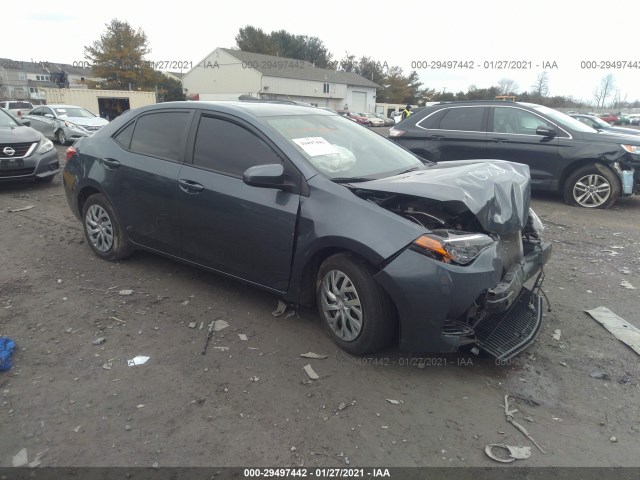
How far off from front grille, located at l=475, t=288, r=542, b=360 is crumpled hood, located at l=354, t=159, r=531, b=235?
61cm

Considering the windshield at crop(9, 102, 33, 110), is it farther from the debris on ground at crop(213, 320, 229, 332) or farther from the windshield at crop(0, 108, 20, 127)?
the debris on ground at crop(213, 320, 229, 332)

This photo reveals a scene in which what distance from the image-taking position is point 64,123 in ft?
51.6

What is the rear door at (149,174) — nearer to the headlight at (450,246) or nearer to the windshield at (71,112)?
the headlight at (450,246)

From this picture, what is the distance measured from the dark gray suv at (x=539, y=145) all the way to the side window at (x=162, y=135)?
5624 millimetres

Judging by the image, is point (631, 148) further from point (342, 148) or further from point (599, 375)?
point (342, 148)

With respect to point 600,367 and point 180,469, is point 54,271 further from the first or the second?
point 600,367

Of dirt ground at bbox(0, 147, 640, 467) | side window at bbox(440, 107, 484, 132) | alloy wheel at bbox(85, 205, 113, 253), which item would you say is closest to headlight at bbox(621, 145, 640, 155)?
side window at bbox(440, 107, 484, 132)

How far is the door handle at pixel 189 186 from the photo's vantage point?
152 inches

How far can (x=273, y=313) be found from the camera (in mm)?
→ 3926

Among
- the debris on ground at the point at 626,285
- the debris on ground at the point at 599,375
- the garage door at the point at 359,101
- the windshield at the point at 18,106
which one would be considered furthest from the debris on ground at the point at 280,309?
the garage door at the point at 359,101

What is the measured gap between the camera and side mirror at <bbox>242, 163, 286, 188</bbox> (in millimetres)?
3287

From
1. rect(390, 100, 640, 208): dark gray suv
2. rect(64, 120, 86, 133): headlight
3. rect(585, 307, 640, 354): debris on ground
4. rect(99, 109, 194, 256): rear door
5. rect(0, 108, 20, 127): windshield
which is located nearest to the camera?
rect(585, 307, 640, 354): debris on ground

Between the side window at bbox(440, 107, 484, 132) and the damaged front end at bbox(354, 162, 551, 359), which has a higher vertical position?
the side window at bbox(440, 107, 484, 132)

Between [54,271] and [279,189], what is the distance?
281 cm
